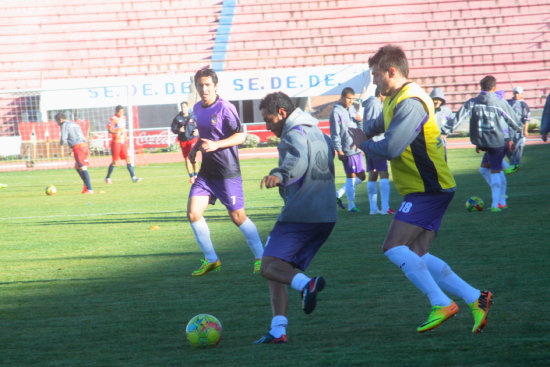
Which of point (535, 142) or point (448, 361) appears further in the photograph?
point (535, 142)

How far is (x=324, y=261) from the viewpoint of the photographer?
8359 millimetres

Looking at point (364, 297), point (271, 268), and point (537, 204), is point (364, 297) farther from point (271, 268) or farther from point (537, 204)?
point (537, 204)

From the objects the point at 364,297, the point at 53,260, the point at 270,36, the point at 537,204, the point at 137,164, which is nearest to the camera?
the point at 364,297

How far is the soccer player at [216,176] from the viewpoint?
26.5 feet

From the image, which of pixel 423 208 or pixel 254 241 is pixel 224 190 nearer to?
pixel 254 241

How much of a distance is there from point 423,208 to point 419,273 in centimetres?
44

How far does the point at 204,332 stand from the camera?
507cm

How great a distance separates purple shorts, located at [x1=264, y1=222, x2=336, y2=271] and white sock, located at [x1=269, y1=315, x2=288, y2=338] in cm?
38

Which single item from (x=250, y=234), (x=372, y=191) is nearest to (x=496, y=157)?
(x=372, y=191)

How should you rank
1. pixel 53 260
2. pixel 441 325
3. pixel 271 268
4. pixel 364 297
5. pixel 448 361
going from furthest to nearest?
pixel 53 260
pixel 364 297
pixel 441 325
pixel 271 268
pixel 448 361

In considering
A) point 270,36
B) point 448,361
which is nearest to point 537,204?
point 448,361

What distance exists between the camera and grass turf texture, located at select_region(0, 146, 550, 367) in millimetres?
4855

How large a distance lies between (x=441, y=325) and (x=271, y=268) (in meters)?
A: 1.33

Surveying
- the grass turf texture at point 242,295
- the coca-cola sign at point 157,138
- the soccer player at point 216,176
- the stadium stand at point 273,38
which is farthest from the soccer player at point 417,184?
the stadium stand at point 273,38
